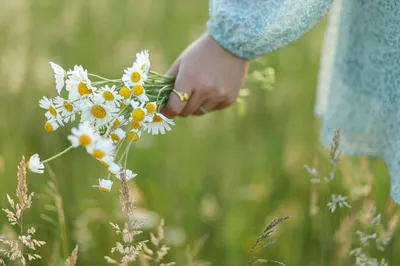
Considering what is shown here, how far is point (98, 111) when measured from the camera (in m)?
1.08

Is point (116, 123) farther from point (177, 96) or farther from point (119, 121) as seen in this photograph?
point (177, 96)

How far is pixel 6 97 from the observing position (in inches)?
95.3

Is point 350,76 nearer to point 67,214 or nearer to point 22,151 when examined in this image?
point 67,214

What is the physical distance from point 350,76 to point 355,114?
73mm

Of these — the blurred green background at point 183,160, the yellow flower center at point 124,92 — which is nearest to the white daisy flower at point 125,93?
the yellow flower center at point 124,92

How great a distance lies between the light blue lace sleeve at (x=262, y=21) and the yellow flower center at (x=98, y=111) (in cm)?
28

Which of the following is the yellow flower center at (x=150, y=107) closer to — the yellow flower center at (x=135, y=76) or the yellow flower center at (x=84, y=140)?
the yellow flower center at (x=135, y=76)

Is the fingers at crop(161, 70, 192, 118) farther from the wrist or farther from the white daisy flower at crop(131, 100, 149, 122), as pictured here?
the white daisy flower at crop(131, 100, 149, 122)

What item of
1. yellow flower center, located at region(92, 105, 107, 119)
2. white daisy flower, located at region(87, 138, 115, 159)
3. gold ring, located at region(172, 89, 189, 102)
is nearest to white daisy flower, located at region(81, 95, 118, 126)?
yellow flower center, located at region(92, 105, 107, 119)

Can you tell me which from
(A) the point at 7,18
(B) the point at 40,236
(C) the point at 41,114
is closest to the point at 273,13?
(B) the point at 40,236

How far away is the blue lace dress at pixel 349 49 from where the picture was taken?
1.24 m

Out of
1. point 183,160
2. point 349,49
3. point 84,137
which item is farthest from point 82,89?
point 183,160

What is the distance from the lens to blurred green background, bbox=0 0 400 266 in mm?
1769

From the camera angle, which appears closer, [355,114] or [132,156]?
[355,114]
